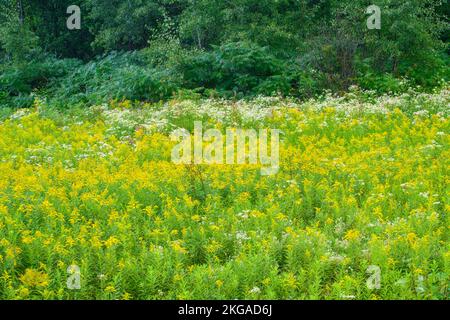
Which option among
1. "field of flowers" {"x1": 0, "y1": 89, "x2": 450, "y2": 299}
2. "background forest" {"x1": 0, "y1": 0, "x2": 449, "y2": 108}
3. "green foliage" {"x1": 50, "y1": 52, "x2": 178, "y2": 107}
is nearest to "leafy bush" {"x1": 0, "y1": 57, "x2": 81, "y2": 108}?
"background forest" {"x1": 0, "y1": 0, "x2": 449, "y2": 108}

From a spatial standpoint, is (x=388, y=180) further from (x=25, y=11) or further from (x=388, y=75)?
(x=25, y=11)

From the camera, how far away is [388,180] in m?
8.02

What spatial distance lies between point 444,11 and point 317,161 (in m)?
19.6

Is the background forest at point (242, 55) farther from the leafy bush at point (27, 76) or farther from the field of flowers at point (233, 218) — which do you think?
the field of flowers at point (233, 218)

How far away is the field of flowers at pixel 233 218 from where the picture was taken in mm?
5484

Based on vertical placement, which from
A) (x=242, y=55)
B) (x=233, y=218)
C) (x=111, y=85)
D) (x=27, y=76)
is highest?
(x=242, y=55)

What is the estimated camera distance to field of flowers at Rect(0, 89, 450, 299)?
5.48 metres

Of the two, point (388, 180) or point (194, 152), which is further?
point (194, 152)

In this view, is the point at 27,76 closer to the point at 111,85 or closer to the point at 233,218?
the point at 111,85

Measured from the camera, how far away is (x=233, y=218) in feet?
22.3

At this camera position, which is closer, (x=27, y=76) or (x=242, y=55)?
(x=242, y=55)

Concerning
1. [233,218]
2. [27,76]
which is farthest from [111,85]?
[233,218]
